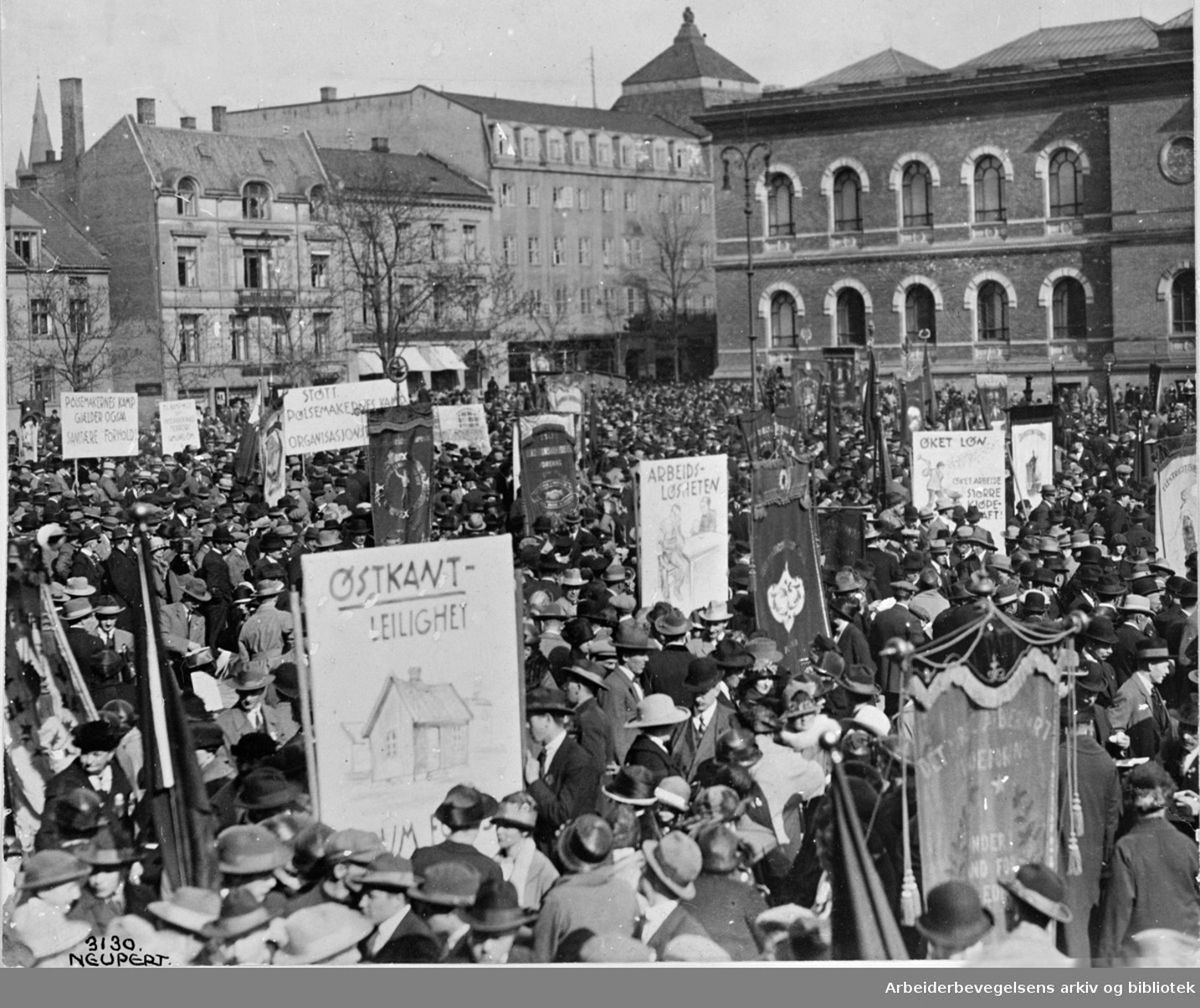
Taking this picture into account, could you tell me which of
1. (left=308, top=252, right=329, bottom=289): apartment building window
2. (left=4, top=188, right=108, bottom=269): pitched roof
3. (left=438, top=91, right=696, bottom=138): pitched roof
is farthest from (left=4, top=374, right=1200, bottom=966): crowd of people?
(left=438, top=91, right=696, bottom=138): pitched roof

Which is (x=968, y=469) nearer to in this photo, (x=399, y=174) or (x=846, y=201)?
(x=846, y=201)

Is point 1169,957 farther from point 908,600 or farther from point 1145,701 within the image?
point 908,600

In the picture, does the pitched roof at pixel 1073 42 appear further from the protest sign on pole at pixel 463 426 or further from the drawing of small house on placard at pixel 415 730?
the drawing of small house on placard at pixel 415 730

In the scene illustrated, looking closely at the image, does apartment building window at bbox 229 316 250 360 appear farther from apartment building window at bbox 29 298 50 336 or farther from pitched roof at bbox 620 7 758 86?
pitched roof at bbox 620 7 758 86

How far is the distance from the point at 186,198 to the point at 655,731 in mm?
54462

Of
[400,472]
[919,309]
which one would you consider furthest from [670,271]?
[400,472]

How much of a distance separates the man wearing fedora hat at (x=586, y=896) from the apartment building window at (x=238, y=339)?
5597 centimetres

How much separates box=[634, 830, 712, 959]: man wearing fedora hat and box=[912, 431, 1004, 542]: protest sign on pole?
37.0ft

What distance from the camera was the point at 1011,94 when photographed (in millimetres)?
53625

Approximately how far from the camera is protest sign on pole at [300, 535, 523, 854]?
24.7 feet

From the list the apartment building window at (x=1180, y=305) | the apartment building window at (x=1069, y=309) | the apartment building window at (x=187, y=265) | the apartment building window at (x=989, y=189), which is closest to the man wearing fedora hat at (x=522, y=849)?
the apartment building window at (x=1180, y=305)

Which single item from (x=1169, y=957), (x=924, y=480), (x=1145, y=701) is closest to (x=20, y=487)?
(x=924, y=480)

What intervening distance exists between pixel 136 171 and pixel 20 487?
38167 mm

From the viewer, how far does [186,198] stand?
60.7 meters
